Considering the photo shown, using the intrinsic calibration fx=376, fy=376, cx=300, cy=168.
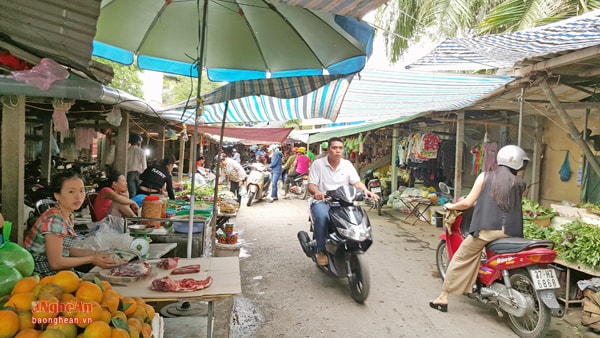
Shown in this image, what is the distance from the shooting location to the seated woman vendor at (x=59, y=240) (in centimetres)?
262

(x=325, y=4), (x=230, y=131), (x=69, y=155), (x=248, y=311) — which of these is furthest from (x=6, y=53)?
(x=69, y=155)

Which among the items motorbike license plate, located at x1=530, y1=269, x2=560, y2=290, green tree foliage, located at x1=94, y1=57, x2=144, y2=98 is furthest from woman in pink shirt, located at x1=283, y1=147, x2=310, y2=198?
motorbike license plate, located at x1=530, y1=269, x2=560, y2=290

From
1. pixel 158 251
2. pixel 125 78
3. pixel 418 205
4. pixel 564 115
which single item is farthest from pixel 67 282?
pixel 125 78

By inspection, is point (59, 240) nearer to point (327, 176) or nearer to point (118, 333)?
point (118, 333)

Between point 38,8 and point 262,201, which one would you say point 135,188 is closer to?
point 262,201

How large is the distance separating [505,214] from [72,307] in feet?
12.7

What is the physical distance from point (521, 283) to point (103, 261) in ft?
13.2

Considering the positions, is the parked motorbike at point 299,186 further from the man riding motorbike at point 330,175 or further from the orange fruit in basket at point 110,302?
the orange fruit in basket at point 110,302

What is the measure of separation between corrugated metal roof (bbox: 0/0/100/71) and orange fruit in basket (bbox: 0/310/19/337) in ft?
4.81

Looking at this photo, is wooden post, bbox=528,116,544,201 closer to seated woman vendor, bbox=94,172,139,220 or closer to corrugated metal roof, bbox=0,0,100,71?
seated woman vendor, bbox=94,172,139,220

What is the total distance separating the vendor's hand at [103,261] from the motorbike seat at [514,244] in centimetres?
362

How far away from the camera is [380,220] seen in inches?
409

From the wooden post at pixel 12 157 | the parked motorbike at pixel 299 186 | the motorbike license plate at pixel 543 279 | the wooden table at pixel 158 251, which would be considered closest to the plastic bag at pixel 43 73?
the wooden table at pixel 158 251

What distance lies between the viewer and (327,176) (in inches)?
209
